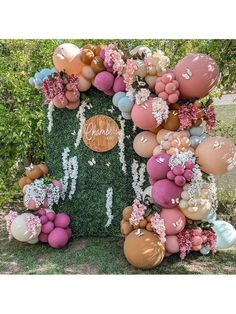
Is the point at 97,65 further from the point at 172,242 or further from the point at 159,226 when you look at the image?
the point at 172,242

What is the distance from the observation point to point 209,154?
4.81 meters

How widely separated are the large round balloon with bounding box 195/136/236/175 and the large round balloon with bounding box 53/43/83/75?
175 centimetres

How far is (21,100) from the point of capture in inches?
294

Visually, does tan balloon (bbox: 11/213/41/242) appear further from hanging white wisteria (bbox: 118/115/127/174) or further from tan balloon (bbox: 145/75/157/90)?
tan balloon (bbox: 145/75/157/90)

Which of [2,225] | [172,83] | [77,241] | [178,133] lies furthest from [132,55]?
[2,225]

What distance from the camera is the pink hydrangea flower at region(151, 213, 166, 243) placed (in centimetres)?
478

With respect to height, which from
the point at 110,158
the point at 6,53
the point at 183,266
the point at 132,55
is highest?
the point at 6,53

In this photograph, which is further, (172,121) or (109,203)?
(109,203)

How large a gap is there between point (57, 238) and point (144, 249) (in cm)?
121

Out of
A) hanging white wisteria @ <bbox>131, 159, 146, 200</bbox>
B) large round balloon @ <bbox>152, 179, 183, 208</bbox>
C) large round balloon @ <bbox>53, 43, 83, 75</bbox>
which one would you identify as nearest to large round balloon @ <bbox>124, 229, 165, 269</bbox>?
large round balloon @ <bbox>152, 179, 183, 208</bbox>

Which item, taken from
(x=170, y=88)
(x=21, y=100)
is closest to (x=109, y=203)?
(x=170, y=88)

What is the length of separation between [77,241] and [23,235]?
709 millimetres

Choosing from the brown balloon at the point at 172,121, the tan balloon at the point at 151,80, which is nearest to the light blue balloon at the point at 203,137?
the brown balloon at the point at 172,121

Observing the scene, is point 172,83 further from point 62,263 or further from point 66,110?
point 62,263
